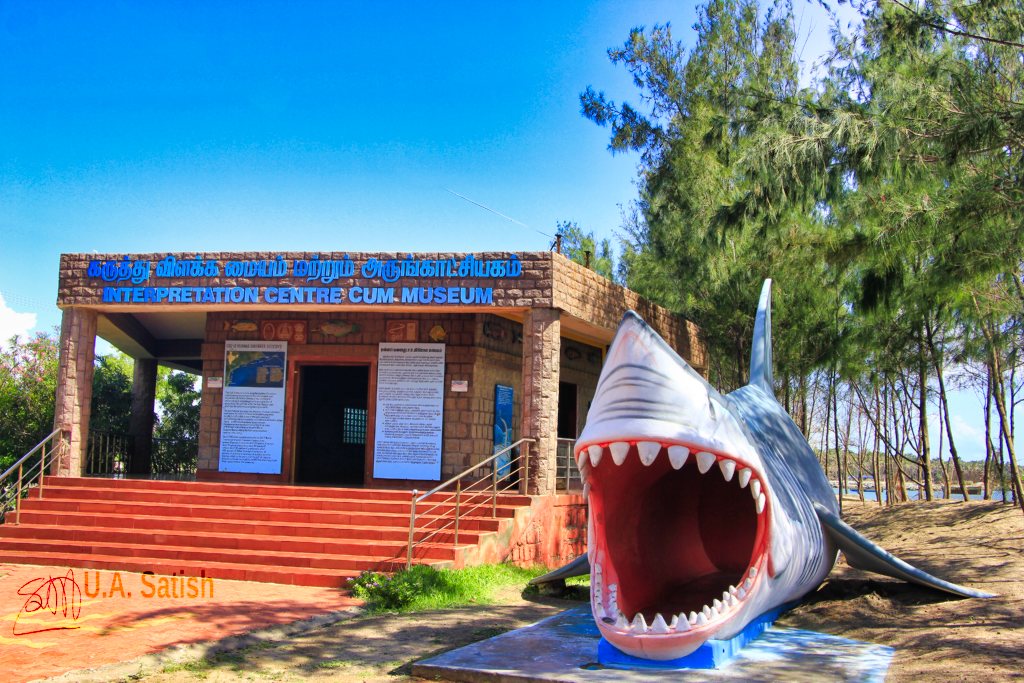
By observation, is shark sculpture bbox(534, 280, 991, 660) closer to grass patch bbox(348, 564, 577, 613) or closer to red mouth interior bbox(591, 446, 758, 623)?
red mouth interior bbox(591, 446, 758, 623)

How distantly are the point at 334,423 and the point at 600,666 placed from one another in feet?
48.0

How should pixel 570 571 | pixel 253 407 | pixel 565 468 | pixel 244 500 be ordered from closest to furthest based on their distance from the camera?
pixel 570 571
pixel 244 500
pixel 253 407
pixel 565 468

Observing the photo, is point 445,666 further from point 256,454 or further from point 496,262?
point 256,454

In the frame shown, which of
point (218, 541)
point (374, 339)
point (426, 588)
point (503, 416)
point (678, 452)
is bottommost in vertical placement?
point (426, 588)

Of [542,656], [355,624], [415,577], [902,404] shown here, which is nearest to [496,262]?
[415,577]

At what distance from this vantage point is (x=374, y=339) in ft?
49.4

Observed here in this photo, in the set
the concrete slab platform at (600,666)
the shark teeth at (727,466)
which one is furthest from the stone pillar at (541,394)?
the shark teeth at (727,466)

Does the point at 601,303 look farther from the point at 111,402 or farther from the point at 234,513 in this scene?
the point at 111,402

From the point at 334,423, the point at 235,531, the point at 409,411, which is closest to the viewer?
the point at 235,531

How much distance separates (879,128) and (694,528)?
167 inches

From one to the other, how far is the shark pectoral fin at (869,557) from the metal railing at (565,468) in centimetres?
706

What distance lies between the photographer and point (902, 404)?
22875 millimetres

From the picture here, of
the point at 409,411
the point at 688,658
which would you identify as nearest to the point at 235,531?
the point at 409,411

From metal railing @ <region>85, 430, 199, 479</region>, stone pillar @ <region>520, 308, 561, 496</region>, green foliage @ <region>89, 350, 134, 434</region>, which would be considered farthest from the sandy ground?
green foliage @ <region>89, 350, 134, 434</region>
